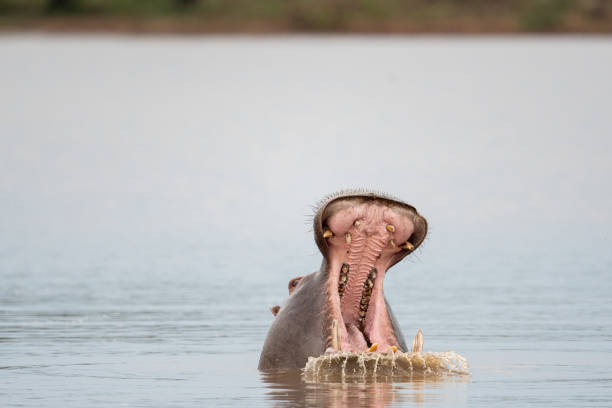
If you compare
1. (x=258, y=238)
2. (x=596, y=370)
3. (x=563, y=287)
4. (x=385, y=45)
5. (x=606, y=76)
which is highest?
(x=385, y=45)

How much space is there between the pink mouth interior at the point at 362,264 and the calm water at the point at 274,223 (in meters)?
0.25

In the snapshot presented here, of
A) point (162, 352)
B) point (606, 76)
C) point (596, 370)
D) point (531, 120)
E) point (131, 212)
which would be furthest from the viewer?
point (606, 76)

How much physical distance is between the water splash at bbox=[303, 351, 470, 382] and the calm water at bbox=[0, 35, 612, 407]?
8 cm

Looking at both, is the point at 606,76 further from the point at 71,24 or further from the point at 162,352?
the point at 162,352

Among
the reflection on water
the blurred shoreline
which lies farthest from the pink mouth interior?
the blurred shoreline

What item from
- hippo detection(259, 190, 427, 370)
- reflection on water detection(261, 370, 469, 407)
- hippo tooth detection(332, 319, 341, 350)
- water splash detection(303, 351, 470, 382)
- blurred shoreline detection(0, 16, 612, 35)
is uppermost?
blurred shoreline detection(0, 16, 612, 35)

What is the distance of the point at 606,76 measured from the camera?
1428 inches

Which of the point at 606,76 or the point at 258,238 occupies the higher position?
the point at 606,76

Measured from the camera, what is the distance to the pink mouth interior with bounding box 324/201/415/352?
6.97 metres

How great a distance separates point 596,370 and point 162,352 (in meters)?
2.39

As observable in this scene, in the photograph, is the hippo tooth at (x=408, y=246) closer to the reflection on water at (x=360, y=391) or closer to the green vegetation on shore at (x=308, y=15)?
the reflection on water at (x=360, y=391)

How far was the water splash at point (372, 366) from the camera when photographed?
7168mm

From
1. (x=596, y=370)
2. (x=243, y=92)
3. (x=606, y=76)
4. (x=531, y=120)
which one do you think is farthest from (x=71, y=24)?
(x=596, y=370)

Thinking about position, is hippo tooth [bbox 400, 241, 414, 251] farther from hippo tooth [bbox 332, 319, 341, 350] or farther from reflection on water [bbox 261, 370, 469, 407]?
reflection on water [bbox 261, 370, 469, 407]
